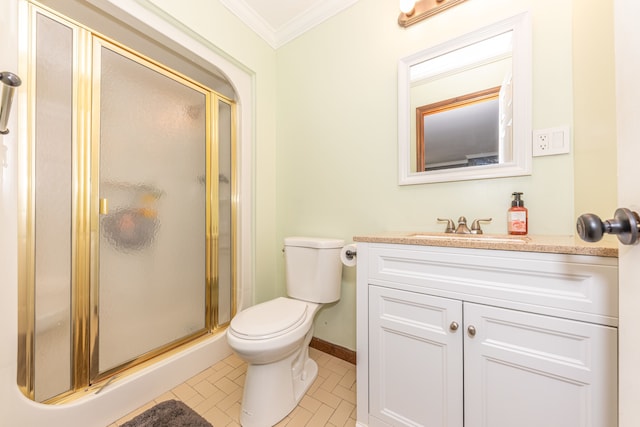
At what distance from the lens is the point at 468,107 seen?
120 cm

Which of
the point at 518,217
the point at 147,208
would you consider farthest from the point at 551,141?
the point at 147,208

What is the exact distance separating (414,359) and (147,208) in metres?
1.56

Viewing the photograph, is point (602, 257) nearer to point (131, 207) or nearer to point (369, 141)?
point (369, 141)

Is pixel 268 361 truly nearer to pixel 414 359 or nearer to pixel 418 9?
pixel 414 359

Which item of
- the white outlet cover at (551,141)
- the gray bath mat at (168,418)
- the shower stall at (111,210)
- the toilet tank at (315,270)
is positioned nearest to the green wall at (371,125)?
the white outlet cover at (551,141)

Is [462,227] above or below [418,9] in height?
below

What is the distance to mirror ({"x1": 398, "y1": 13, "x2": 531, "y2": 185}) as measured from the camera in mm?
1066

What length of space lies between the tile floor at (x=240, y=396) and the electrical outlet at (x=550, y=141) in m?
1.46

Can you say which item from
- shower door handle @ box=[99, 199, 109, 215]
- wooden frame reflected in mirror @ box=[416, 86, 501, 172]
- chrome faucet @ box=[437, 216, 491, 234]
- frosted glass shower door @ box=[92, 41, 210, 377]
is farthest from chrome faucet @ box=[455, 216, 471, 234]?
shower door handle @ box=[99, 199, 109, 215]

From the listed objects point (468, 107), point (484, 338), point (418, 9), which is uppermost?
point (418, 9)

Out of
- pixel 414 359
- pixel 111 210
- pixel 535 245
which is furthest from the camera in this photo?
pixel 111 210

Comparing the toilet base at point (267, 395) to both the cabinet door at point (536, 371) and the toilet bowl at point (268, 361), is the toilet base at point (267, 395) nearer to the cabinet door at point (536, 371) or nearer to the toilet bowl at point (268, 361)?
the toilet bowl at point (268, 361)

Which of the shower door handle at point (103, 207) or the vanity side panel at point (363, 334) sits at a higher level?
the shower door handle at point (103, 207)

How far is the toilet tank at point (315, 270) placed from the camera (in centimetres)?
144
